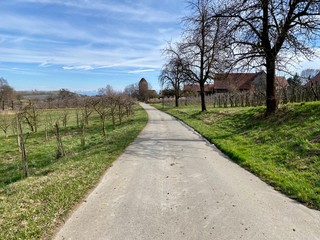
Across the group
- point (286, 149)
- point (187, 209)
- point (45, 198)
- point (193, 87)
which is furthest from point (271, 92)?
point (193, 87)

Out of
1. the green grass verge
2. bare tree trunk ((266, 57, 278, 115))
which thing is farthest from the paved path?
bare tree trunk ((266, 57, 278, 115))

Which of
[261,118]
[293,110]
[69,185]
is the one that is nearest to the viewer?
[69,185]

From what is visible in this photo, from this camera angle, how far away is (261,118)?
1492cm

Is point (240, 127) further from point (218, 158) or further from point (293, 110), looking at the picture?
point (218, 158)

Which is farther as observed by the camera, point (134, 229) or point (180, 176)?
point (180, 176)

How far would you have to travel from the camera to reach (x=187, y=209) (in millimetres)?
4789

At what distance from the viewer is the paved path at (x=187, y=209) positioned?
398 cm

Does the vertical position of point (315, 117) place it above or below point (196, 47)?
below

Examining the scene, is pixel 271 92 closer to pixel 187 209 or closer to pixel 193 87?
pixel 187 209

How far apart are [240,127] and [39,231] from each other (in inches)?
501

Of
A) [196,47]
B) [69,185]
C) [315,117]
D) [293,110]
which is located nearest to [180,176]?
[69,185]

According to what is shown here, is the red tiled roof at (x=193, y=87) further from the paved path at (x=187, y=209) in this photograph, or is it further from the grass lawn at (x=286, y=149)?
the paved path at (x=187, y=209)

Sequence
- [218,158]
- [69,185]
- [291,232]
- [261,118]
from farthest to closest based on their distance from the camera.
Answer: [261,118]
[218,158]
[69,185]
[291,232]

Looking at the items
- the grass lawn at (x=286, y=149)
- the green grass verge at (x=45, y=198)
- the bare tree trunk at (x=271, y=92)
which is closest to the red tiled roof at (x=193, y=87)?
the bare tree trunk at (x=271, y=92)
